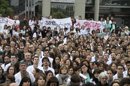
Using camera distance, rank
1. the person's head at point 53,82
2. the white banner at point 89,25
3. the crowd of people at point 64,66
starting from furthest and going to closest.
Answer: the white banner at point 89,25 < the crowd of people at point 64,66 < the person's head at point 53,82

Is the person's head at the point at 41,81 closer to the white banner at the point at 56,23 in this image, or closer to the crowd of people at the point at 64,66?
the crowd of people at the point at 64,66

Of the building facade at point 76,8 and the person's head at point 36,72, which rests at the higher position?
the person's head at point 36,72

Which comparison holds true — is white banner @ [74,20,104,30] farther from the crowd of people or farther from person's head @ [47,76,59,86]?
person's head @ [47,76,59,86]

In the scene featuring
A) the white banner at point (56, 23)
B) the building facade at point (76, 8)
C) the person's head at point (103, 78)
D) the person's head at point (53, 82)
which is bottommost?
the building facade at point (76, 8)

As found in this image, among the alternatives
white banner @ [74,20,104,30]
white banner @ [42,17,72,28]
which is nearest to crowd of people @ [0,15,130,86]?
white banner @ [42,17,72,28]

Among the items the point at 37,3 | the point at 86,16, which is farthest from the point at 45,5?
the point at 86,16

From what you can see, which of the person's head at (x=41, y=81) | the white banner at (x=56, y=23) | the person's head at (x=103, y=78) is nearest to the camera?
the person's head at (x=41, y=81)

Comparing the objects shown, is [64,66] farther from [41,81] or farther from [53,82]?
[53,82]

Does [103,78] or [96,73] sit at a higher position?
[103,78]

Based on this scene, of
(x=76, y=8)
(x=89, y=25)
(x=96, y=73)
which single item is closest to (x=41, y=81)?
(x=96, y=73)

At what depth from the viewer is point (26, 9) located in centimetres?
4641

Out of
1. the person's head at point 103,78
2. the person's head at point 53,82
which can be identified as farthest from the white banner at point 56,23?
the person's head at point 53,82

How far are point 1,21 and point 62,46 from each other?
827 centimetres

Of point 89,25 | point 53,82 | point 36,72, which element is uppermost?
point 53,82
